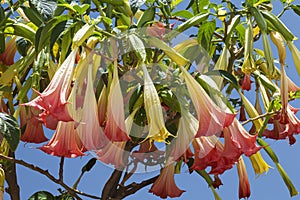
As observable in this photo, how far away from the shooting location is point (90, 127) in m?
0.82

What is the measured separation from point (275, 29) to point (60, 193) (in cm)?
66

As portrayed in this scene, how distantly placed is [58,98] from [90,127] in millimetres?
66

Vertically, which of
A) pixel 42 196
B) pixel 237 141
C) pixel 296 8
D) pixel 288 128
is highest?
pixel 296 8

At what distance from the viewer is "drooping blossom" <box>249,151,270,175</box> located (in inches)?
41.5

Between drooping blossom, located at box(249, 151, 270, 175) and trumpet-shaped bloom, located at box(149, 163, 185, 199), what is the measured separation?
154mm

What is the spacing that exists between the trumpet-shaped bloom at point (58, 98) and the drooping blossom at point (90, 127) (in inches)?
1.4

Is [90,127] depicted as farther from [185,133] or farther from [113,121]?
[185,133]

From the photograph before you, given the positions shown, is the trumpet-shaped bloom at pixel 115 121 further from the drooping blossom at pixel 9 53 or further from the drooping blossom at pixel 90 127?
the drooping blossom at pixel 9 53

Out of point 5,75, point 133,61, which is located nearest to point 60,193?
point 5,75

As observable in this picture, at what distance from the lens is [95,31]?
88 cm

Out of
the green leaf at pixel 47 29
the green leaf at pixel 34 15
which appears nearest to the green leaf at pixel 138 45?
the green leaf at pixel 47 29

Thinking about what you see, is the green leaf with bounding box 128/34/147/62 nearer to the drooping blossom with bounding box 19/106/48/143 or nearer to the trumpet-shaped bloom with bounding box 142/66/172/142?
the trumpet-shaped bloom with bounding box 142/66/172/142

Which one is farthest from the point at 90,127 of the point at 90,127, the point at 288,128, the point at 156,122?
the point at 288,128

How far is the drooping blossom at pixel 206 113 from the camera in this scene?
83cm
